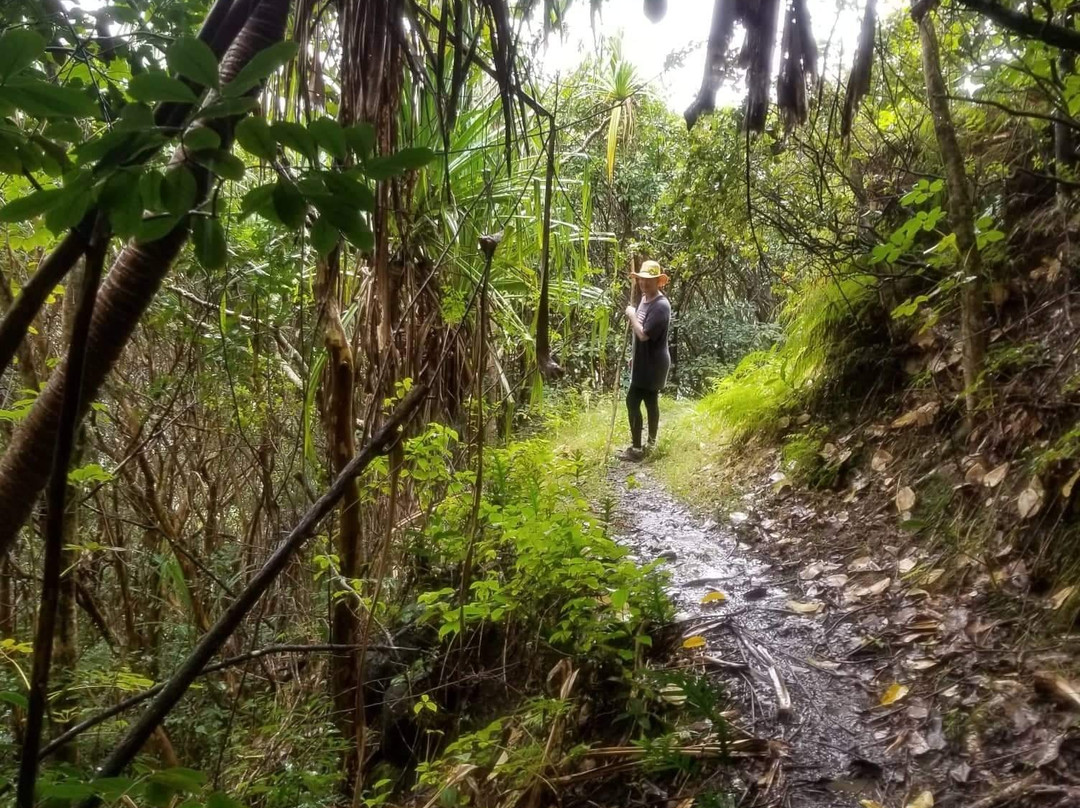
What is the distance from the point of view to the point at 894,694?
2.02m

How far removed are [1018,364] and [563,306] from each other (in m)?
2.52

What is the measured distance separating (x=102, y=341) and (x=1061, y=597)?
95.7 inches

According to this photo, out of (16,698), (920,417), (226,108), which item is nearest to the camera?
(226,108)

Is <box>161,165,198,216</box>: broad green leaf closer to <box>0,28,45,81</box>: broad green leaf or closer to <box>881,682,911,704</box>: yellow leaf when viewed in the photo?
<box>0,28,45,81</box>: broad green leaf

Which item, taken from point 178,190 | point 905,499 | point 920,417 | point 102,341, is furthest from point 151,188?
point 920,417

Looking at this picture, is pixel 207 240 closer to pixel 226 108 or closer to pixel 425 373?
pixel 226 108

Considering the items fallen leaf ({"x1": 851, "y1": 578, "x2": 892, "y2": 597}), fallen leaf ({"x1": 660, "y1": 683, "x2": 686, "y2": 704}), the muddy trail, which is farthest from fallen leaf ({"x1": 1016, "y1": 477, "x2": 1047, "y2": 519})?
fallen leaf ({"x1": 660, "y1": 683, "x2": 686, "y2": 704})

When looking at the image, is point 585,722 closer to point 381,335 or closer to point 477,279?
point 381,335

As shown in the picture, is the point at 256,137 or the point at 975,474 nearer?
the point at 256,137

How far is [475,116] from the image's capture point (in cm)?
367

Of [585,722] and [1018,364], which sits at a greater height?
[1018,364]

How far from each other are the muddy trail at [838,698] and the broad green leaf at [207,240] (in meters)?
1.79

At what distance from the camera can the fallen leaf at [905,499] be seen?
110 inches

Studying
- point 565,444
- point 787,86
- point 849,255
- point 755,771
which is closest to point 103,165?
point 787,86
